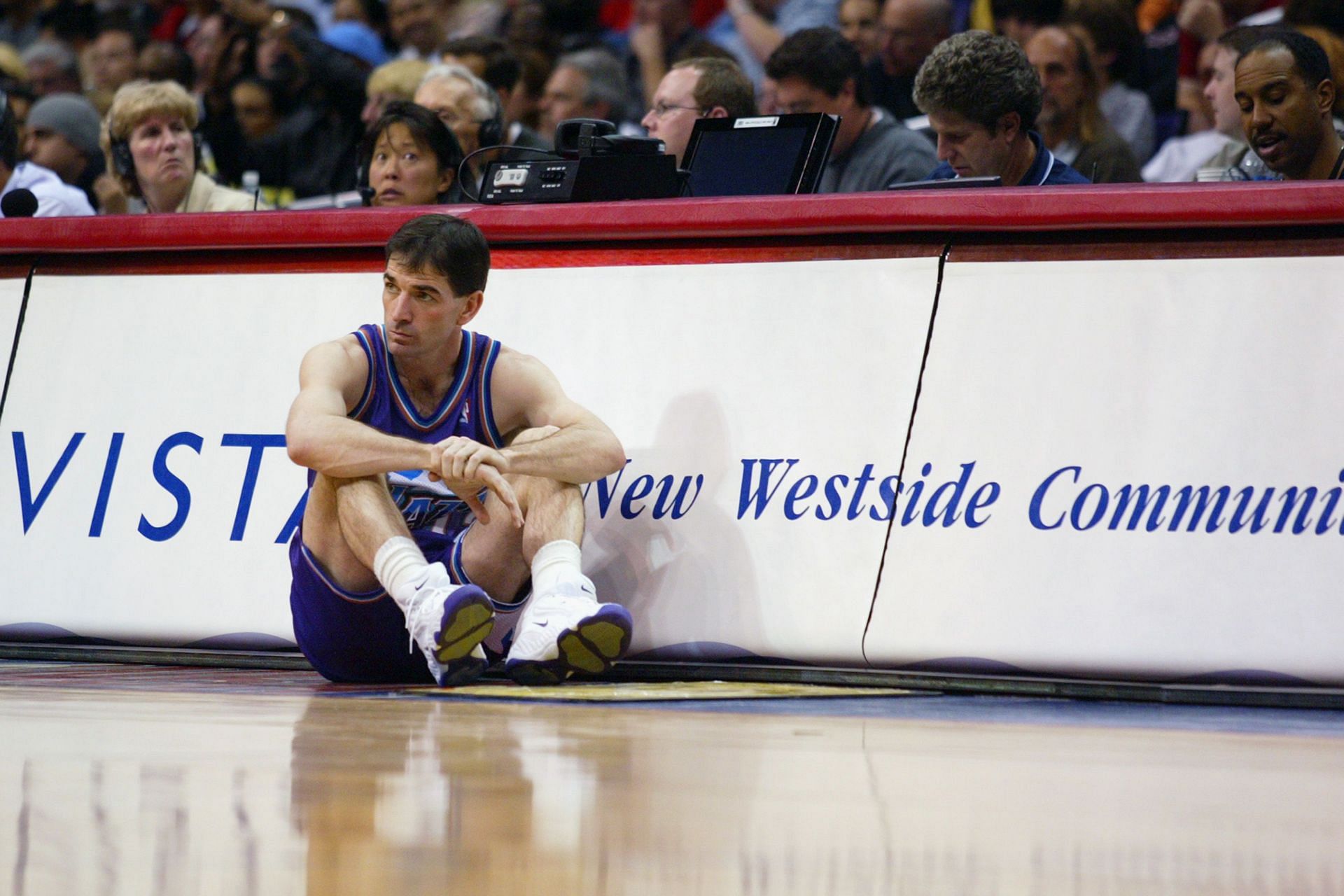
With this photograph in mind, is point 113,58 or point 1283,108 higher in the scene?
point 113,58

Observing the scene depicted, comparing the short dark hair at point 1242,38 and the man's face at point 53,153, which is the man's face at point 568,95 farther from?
the short dark hair at point 1242,38

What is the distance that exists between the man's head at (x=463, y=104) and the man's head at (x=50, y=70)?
4.28 meters

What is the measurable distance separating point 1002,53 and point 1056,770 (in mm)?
2667

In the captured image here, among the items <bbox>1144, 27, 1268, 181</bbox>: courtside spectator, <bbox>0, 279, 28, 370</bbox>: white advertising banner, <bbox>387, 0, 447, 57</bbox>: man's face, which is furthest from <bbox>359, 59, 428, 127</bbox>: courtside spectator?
<bbox>1144, 27, 1268, 181</bbox>: courtside spectator

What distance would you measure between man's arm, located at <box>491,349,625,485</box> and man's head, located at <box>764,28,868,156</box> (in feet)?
6.67

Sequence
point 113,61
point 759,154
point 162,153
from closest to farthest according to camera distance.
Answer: point 759,154, point 162,153, point 113,61

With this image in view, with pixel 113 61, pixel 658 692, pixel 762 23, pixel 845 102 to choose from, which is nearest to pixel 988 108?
pixel 845 102

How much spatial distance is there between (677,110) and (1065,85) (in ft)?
4.53

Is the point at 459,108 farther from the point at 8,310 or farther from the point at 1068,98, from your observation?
the point at 1068,98

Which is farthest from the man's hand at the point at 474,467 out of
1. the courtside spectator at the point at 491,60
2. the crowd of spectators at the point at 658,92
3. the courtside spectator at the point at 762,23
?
the courtside spectator at the point at 762,23

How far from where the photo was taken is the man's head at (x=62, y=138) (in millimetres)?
7324

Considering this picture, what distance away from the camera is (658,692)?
3.77m

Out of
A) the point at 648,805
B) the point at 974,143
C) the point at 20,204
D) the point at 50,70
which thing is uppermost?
the point at 50,70

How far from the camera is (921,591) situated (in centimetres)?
390
